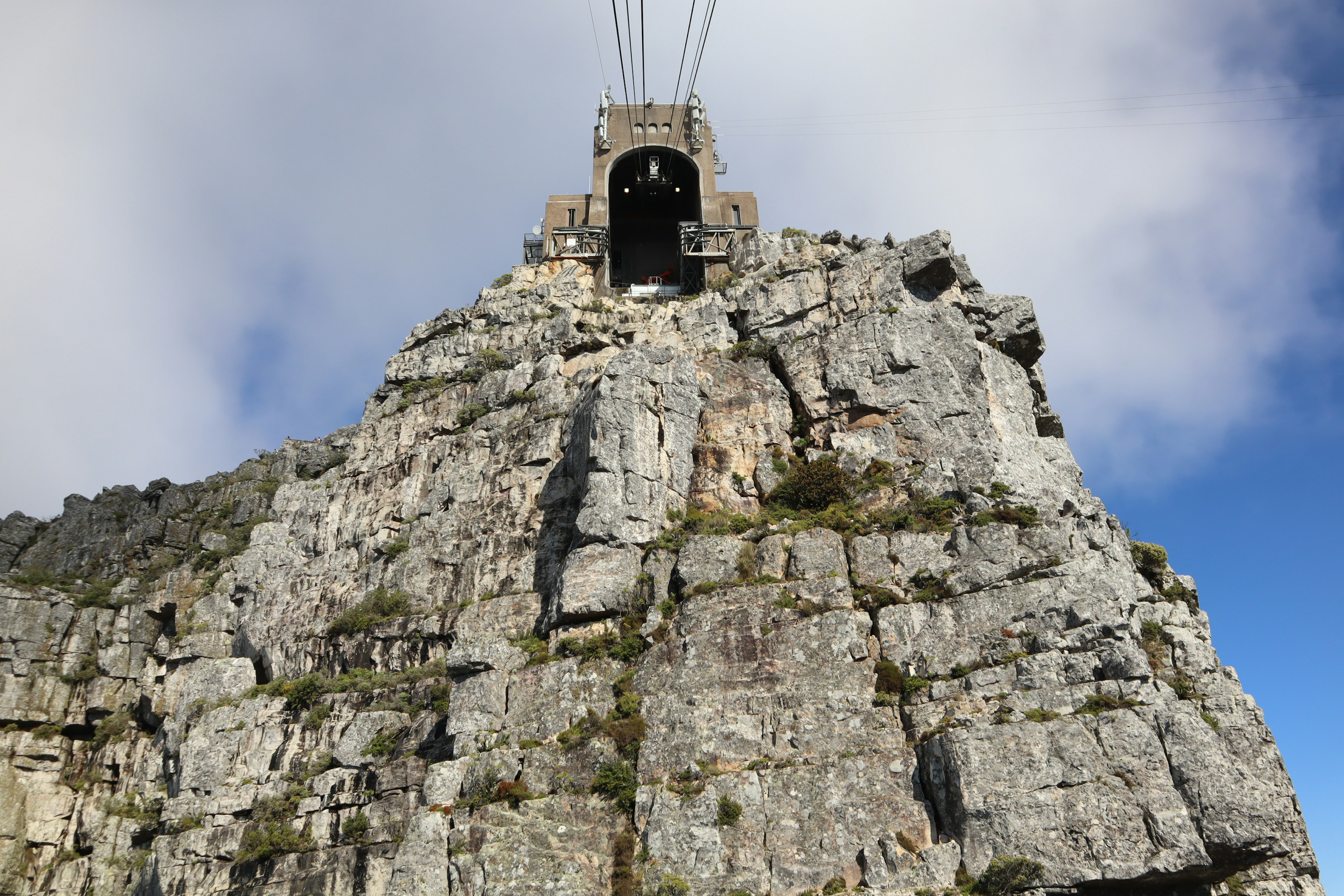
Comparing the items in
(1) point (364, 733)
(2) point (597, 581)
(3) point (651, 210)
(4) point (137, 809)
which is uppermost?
(3) point (651, 210)

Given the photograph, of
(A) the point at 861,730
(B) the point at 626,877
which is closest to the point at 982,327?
(A) the point at 861,730

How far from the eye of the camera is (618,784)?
25.5 m

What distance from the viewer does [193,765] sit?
31.5m

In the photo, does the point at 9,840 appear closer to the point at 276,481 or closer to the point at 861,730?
the point at 276,481

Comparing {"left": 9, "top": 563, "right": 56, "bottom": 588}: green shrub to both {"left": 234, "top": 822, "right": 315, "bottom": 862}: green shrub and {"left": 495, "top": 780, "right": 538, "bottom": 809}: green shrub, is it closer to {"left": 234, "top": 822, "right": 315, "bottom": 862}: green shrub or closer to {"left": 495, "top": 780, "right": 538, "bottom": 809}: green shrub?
{"left": 234, "top": 822, "right": 315, "bottom": 862}: green shrub

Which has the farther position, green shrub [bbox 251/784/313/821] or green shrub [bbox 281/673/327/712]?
green shrub [bbox 281/673/327/712]

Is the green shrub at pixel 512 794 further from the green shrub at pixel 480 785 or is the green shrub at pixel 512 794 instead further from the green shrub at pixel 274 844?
the green shrub at pixel 274 844

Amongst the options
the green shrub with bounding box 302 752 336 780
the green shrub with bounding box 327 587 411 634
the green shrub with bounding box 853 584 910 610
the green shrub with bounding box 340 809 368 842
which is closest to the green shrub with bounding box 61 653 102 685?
the green shrub with bounding box 327 587 411 634

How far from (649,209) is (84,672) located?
37.7 m

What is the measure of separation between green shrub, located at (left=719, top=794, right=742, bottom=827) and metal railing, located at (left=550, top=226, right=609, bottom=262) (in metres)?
33.0

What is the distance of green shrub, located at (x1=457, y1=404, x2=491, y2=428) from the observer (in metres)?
40.7

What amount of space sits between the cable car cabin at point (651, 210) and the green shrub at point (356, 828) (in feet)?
95.8

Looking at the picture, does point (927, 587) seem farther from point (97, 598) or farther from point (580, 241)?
point (97, 598)

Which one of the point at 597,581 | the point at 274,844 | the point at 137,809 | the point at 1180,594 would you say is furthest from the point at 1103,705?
the point at 137,809
